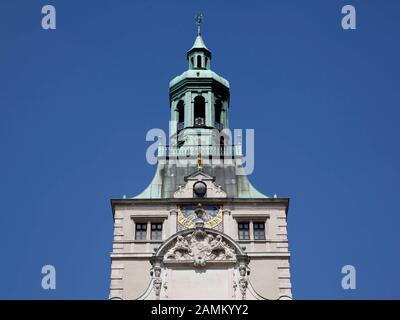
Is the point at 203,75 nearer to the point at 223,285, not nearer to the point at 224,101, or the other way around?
the point at 224,101

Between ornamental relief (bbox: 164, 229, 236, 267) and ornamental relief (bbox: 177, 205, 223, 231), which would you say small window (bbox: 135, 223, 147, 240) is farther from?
ornamental relief (bbox: 164, 229, 236, 267)

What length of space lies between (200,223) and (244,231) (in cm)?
381

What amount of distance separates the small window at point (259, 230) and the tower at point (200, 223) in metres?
0.05

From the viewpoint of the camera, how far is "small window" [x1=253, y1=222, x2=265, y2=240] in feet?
148

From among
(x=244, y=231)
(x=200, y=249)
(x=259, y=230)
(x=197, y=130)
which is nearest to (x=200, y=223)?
(x=200, y=249)

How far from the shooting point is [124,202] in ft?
151

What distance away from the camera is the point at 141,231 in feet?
149

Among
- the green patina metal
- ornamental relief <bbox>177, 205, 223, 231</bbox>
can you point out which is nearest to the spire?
the green patina metal

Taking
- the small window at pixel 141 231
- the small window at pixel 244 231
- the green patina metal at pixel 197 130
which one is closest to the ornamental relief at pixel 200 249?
the small window at pixel 244 231

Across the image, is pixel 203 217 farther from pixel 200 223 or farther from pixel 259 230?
pixel 200 223
